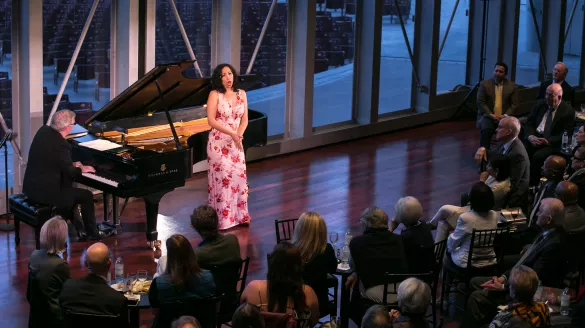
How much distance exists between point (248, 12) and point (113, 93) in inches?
88.9

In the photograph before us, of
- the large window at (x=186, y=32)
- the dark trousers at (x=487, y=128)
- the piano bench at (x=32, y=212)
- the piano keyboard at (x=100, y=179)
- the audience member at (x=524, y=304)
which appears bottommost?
the piano bench at (x=32, y=212)

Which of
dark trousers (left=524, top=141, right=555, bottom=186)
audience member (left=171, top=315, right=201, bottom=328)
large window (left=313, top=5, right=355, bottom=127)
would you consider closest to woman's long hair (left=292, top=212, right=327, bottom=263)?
audience member (left=171, top=315, right=201, bottom=328)

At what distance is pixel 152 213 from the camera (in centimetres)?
801

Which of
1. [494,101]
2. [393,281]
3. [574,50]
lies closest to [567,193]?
[393,281]

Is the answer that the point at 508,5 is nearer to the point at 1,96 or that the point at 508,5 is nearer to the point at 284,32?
the point at 284,32

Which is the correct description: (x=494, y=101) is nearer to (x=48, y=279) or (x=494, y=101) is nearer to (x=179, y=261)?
(x=179, y=261)

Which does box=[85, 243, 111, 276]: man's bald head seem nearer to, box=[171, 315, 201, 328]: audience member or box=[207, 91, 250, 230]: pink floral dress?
box=[171, 315, 201, 328]: audience member

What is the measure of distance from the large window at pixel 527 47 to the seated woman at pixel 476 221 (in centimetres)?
1018

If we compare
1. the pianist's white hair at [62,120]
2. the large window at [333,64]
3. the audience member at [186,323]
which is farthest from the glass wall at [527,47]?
the audience member at [186,323]

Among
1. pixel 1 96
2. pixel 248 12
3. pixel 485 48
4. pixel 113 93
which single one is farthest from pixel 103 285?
pixel 485 48

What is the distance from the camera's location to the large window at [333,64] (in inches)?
488

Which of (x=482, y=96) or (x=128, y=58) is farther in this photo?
(x=482, y=96)

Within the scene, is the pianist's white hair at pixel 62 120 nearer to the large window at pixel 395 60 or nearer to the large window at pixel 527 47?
the large window at pixel 395 60

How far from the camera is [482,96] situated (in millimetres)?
11375
